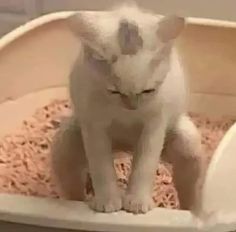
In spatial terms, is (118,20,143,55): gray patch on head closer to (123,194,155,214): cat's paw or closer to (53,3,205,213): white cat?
(53,3,205,213): white cat

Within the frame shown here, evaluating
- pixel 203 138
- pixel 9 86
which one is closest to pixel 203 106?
pixel 203 138

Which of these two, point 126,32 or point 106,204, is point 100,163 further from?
point 126,32

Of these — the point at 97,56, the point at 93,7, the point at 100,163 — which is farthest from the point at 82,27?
the point at 93,7

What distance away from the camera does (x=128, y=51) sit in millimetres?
837

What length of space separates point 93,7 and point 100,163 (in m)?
0.64

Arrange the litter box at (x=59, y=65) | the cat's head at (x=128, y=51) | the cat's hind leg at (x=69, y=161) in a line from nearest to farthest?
the cat's head at (x=128, y=51)
the cat's hind leg at (x=69, y=161)
the litter box at (x=59, y=65)

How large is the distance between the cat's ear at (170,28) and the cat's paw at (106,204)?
0.19 m

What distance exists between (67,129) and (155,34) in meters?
0.20

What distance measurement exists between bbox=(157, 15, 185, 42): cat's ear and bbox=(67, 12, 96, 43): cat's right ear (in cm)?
7

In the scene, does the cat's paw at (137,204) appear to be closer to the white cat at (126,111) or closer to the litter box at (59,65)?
the white cat at (126,111)

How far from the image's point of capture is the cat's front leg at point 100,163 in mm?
929

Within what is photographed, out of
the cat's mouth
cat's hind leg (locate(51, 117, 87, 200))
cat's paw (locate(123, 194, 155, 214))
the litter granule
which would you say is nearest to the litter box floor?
the litter granule

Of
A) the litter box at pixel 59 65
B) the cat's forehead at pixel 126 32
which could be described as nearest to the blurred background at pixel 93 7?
the litter box at pixel 59 65

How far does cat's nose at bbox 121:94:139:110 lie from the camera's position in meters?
0.84
